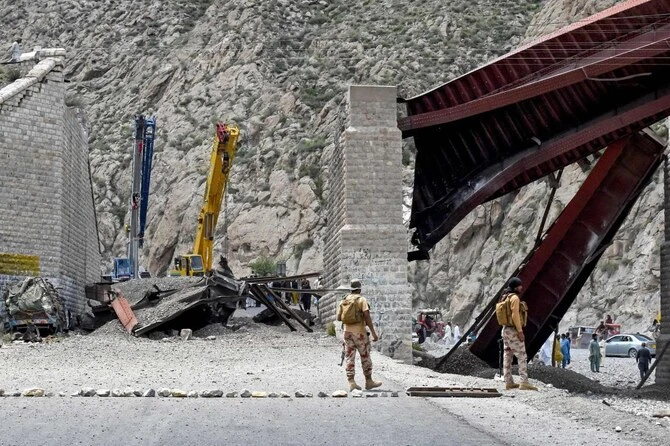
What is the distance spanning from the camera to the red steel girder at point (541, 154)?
1059 inches

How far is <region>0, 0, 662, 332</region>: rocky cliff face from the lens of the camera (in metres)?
53.0

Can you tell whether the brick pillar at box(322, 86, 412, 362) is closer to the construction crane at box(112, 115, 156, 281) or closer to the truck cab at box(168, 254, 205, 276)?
the truck cab at box(168, 254, 205, 276)

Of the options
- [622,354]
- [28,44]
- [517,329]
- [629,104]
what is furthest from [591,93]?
[28,44]

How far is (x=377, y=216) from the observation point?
25.6 m

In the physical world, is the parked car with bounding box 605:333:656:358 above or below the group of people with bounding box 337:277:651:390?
below

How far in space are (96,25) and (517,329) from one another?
68.9 meters

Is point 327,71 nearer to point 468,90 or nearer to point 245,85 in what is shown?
point 245,85

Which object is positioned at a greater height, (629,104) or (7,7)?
(7,7)

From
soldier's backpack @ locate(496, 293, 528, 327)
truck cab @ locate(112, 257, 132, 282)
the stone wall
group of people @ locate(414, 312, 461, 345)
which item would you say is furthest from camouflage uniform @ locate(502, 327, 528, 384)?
truck cab @ locate(112, 257, 132, 282)

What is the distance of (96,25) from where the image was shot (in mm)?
82500

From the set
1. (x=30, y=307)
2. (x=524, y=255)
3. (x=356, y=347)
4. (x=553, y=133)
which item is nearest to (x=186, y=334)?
(x=30, y=307)

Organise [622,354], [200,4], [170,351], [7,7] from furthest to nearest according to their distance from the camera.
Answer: [7,7] → [200,4] → [622,354] → [170,351]

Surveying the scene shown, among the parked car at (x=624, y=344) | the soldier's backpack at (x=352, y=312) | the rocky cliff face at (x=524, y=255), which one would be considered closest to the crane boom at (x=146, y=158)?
the rocky cliff face at (x=524, y=255)

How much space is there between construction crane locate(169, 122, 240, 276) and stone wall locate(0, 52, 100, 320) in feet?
23.2
